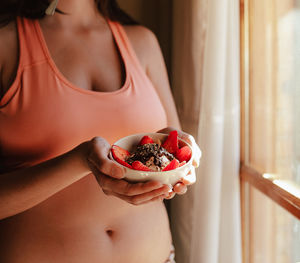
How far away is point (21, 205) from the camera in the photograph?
2.75 ft

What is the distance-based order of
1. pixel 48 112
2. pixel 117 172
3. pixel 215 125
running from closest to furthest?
pixel 117 172
pixel 48 112
pixel 215 125

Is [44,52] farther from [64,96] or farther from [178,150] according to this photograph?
[178,150]

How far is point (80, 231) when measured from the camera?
911 mm

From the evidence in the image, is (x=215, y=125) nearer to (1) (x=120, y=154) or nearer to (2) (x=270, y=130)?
(2) (x=270, y=130)

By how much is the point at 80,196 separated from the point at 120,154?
0.24m

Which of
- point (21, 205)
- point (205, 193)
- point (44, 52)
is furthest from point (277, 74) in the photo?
point (21, 205)

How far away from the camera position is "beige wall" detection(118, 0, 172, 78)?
1577 mm

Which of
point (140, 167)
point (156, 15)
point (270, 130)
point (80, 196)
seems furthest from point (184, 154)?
point (156, 15)

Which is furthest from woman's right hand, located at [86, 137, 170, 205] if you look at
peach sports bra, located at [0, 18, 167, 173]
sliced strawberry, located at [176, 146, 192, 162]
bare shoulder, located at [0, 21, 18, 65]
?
bare shoulder, located at [0, 21, 18, 65]

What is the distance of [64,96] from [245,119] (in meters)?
0.68

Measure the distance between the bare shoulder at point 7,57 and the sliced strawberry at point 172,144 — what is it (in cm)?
48

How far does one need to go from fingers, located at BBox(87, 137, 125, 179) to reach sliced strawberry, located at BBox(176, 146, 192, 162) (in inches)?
6.9

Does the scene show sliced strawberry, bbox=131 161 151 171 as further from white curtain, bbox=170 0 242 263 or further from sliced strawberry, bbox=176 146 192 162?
white curtain, bbox=170 0 242 263

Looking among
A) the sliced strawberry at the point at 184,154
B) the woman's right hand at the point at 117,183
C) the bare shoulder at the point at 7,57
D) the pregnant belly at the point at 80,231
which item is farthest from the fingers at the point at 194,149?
the bare shoulder at the point at 7,57
